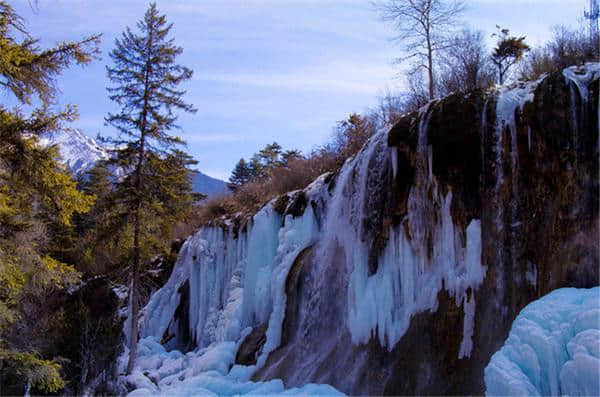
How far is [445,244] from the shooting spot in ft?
20.7

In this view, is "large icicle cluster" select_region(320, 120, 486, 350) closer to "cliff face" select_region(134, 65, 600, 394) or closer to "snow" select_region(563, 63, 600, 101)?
"cliff face" select_region(134, 65, 600, 394)

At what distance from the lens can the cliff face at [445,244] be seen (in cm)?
550

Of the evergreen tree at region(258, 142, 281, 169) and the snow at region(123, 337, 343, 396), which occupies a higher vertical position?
the evergreen tree at region(258, 142, 281, 169)

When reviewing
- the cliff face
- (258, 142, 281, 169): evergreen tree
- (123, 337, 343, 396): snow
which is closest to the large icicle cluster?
the cliff face

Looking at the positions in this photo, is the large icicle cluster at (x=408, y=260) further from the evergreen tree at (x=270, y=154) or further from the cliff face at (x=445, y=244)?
the evergreen tree at (x=270, y=154)

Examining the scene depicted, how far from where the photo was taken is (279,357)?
8547 millimetres

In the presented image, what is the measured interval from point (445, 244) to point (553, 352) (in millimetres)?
2409

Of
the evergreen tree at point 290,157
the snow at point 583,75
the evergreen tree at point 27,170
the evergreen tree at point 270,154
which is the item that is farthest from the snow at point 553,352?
the evergreen tree at point 270,154

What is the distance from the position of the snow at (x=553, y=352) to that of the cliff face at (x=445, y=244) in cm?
93

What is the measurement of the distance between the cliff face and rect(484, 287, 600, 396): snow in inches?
36.6

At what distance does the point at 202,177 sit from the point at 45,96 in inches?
4729

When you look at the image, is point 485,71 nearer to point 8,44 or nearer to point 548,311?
point 548,311

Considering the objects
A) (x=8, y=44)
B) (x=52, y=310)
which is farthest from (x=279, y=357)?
(x=52, y=310)

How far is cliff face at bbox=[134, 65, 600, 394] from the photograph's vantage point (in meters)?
5.50
